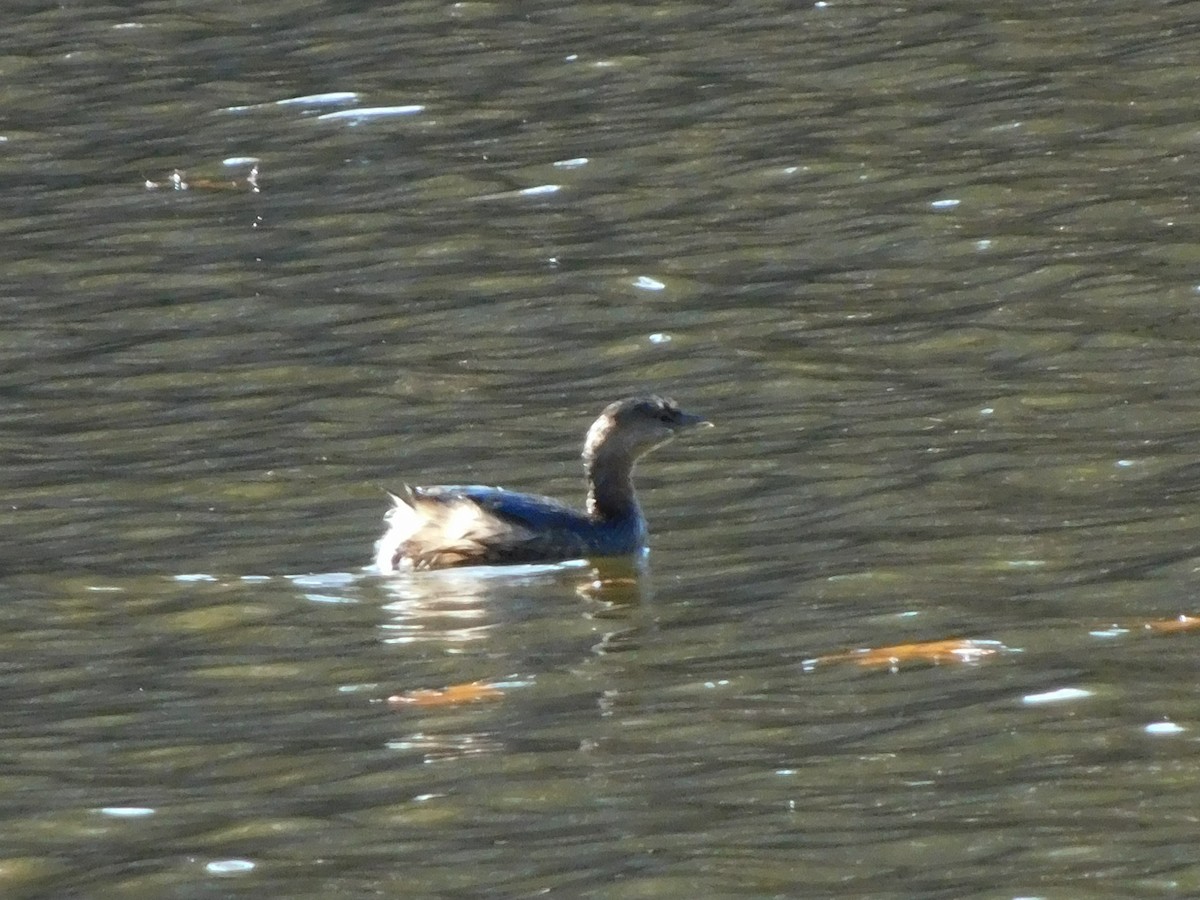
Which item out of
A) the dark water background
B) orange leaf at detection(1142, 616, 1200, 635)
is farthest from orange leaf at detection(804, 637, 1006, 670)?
orange leaf at detection(1142, 616, 1200, 635)

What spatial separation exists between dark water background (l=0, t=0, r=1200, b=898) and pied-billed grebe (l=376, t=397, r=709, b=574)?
0.62 ft

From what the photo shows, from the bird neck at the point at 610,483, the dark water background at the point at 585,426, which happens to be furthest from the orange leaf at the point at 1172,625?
the bird neck at the point at 610,483

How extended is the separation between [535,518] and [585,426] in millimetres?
1592

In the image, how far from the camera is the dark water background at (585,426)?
22.7 feet

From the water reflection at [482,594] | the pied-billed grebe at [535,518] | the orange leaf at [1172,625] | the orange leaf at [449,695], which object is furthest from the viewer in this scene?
the pied-billed grebe at [535,518]

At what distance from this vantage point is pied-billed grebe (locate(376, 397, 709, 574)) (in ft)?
33.1

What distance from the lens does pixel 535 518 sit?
1025cm

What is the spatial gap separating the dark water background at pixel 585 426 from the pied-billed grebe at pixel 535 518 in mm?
188

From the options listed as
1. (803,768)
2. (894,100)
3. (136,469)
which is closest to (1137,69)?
(894,100)

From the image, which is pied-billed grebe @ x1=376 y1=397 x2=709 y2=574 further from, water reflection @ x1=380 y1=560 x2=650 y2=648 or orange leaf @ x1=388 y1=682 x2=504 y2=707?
orange leaf @ x1=388 y1=682 x2=504 y2=707

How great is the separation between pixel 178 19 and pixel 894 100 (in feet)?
18.9

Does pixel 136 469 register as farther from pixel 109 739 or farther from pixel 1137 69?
Result: pixel 1137 69

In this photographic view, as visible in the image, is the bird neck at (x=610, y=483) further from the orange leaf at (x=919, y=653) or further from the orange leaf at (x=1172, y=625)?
the orange leaf at (x=1172, y=625)

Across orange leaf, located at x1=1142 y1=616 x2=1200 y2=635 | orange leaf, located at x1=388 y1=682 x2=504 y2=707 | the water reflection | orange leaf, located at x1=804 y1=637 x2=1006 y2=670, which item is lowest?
the water reflection
